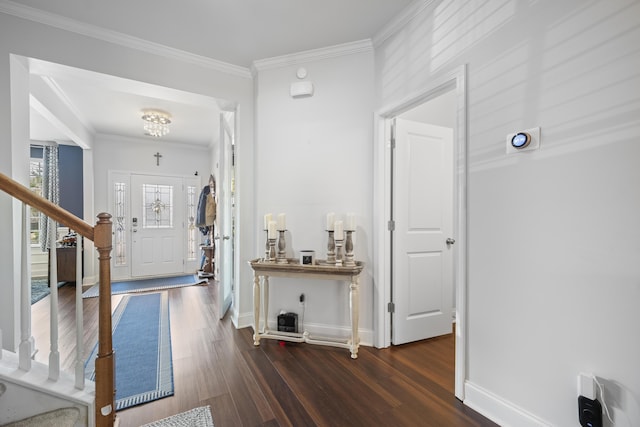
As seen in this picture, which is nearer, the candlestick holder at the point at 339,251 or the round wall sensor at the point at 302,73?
the candlestick holder at the point at 339,251

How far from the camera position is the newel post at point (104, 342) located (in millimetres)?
1420

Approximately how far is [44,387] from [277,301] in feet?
5.53

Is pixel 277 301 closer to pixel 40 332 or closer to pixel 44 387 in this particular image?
pixel 44 387

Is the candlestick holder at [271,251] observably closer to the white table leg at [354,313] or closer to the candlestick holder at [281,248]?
the candlestick holder at [281,248]

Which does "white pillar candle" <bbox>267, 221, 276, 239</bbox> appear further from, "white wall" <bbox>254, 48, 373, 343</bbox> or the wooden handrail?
the wooden handrail

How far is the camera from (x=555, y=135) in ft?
4.37

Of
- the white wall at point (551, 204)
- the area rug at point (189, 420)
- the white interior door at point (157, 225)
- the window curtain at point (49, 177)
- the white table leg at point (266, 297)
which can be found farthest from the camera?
the white interior door at point (157, 225)

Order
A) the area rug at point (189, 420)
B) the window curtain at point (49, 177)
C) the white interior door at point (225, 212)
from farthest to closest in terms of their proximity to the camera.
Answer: the window curtain at point (49, 177) < the white interior door at point (225, 212) < the area rug at point (189, 420)

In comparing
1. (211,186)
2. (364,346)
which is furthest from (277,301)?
(211,186)

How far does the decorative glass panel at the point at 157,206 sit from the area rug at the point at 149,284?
1.06 meters

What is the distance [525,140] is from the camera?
1417mm

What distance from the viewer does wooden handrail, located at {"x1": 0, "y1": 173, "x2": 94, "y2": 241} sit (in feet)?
4.51

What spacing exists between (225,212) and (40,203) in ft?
6.20

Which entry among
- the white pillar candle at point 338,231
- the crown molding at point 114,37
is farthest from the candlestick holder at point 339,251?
the crown molding at point 114,37
